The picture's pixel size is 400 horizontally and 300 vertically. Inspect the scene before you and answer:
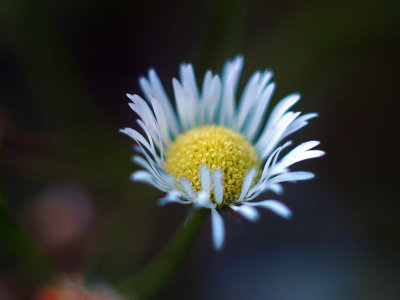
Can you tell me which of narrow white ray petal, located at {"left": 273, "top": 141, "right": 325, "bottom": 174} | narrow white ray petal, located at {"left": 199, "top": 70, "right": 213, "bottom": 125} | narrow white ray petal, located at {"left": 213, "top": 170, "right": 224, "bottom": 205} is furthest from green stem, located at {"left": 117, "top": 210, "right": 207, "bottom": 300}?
narrow white ray petal, located at {"left": 199, "top": 70, "right": 213, "bottom": 125}

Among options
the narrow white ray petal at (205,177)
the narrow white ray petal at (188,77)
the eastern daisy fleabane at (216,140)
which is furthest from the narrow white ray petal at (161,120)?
the narrow white ray petal at (205,177)

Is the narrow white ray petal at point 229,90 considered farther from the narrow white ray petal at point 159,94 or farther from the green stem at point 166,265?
the green stem at point 166,265

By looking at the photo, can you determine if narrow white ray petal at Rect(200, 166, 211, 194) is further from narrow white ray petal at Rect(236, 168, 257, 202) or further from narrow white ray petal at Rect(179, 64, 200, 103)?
narrow white ray petal at Rect(179, 64, 200, 103)

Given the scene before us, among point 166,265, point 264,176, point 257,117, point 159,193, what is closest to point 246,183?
point 264,176

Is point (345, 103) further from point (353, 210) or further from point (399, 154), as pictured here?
point (353, 210)

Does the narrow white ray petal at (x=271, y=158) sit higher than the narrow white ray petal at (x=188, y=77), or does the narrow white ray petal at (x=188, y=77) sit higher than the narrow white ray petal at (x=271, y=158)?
the narrow white ray petal at (x=188, y=77)

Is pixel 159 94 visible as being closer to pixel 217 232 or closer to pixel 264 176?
pixel 264 176
